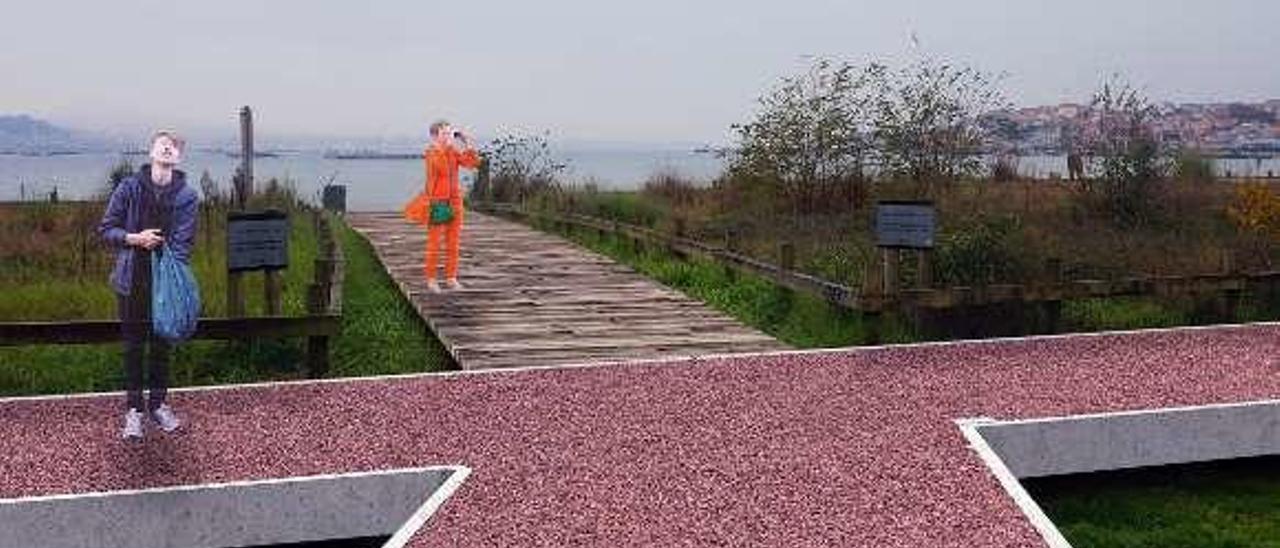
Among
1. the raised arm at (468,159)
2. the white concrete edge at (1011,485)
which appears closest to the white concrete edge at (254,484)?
the white concrete edge at (1011,485)

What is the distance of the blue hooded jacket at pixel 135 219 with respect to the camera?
22.8 feet

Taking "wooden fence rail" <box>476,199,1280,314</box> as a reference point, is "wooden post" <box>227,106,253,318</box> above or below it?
above

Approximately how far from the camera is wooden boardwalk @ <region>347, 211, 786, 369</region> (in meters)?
10.2

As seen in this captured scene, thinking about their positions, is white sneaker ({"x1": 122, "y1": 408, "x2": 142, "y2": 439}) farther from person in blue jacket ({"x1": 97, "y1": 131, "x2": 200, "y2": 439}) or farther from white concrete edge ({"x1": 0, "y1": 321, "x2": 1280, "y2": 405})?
white concrete edge ({"x1": 0, "y1": 321, "x2": 1280, "y2": 405})

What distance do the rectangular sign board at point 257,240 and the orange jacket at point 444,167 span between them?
2283 mm

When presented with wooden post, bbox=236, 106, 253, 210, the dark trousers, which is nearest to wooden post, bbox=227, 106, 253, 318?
wooden post, bbox=236, 106, 253, 210

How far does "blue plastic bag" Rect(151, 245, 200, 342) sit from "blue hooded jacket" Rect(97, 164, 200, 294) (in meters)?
0.07

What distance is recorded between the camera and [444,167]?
465 inches

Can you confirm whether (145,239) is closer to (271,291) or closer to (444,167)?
(271,291)

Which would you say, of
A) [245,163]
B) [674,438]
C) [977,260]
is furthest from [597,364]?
[245,163]

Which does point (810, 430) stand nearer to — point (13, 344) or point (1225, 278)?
point (13, 344)

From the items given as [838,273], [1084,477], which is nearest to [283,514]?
[1084,477]

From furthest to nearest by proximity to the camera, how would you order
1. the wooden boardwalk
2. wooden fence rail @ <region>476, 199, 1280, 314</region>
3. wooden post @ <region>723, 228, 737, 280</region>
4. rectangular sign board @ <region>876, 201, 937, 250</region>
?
wooden post @ <region>723, 228, 737, 280</region>
rectangular sign board @ <region>876, 201, 937, 250</region>
wooden fence rail @ <region>476, 199, 1280, 314</region>
the wooden boardwalk

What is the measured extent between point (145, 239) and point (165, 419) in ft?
3.76
